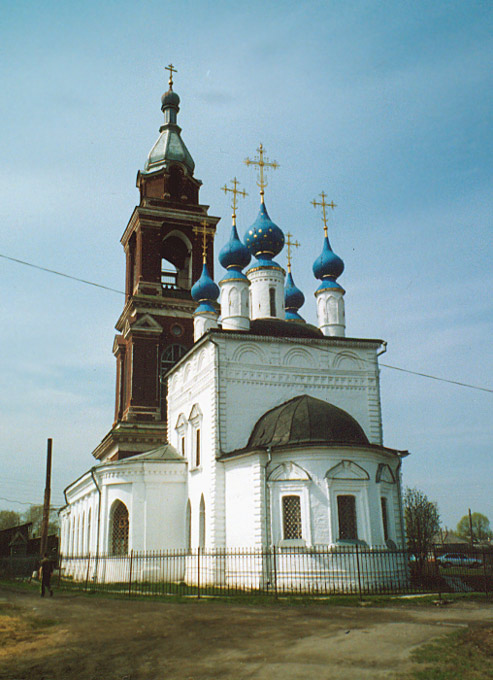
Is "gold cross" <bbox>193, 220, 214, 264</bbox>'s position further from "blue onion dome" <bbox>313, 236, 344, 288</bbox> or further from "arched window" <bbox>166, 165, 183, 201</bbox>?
"blue onion dome" <bbox>313, 236, 344, 288</bbox>

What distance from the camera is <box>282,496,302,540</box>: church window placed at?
17250 mm

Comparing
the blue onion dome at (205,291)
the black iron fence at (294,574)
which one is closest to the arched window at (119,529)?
the black iron fence at (294,574)

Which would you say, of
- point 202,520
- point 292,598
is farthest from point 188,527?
point 292,598

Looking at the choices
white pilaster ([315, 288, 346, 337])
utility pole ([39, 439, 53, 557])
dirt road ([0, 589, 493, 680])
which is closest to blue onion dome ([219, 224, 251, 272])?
white pilaster ([315, 288, 346, 337])

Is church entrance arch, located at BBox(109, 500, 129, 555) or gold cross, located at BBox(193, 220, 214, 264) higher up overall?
gold cross, located at BBox(193, 220, 214, 264)

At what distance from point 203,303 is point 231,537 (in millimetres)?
12983

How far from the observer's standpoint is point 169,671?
308 inches

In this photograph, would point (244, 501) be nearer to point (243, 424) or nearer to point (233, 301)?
point (243, 424)

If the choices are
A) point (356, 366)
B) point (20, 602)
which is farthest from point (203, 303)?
point (20, 602)

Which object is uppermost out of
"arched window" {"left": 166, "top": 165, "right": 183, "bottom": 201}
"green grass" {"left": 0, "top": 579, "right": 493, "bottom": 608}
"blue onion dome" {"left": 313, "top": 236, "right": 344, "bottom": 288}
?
"arched window" {"left": 166, "top": 165, "right": 183, "bottom": 201}

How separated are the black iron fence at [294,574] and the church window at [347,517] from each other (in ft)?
1.67

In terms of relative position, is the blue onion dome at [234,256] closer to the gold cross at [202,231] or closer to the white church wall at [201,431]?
the white church wall at [201,431]

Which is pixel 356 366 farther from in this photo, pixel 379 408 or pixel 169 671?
pixel 169 671

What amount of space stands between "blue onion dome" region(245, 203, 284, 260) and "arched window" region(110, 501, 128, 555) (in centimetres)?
1120
